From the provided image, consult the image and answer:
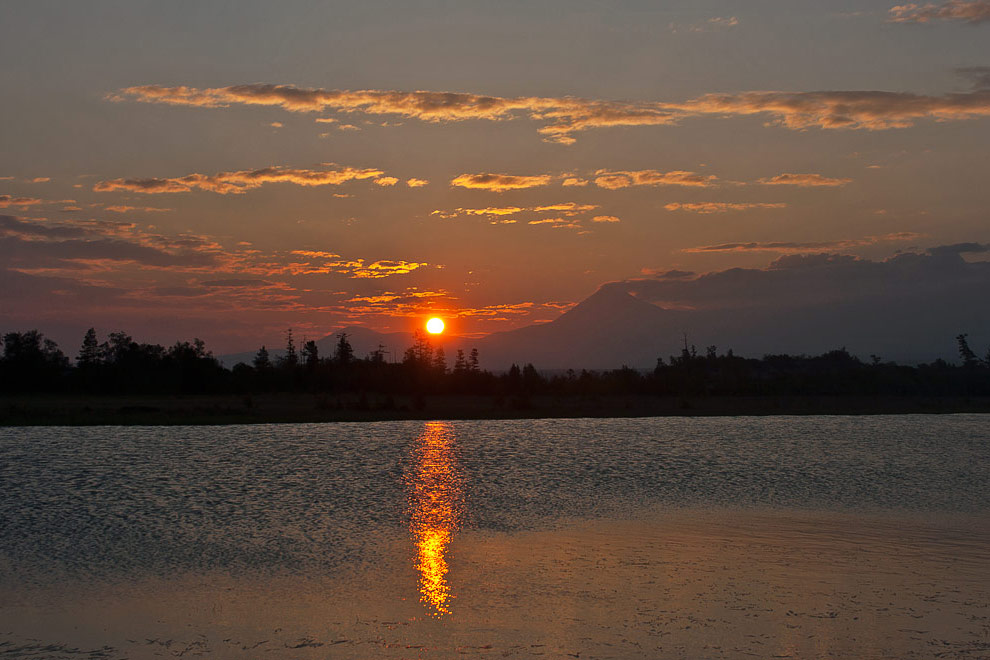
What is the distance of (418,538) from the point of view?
2352 cm

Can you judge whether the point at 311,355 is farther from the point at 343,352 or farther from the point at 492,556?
the point at 492,556

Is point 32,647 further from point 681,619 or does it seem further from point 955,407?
point 955,407

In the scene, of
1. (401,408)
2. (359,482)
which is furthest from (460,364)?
(359,482)

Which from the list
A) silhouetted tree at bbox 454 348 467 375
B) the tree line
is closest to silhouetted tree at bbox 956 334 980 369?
the tree line

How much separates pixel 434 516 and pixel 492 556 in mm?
6603

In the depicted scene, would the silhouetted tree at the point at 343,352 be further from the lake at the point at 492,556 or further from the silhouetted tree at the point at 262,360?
the lake at the point at 492,556

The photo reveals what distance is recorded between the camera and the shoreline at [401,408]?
72.6 metres

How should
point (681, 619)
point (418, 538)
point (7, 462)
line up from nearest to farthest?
point (681, 619) < point (418, 538) < point (7, 462)

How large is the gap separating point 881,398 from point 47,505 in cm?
10363

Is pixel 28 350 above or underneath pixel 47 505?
above

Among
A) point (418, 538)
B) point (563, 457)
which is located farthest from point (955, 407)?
point (418, 538)

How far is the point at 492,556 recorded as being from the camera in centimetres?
2095

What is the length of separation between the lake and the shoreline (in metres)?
29.1

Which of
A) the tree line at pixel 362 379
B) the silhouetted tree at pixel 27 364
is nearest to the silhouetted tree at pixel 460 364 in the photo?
the tree line at pixel 362 379
